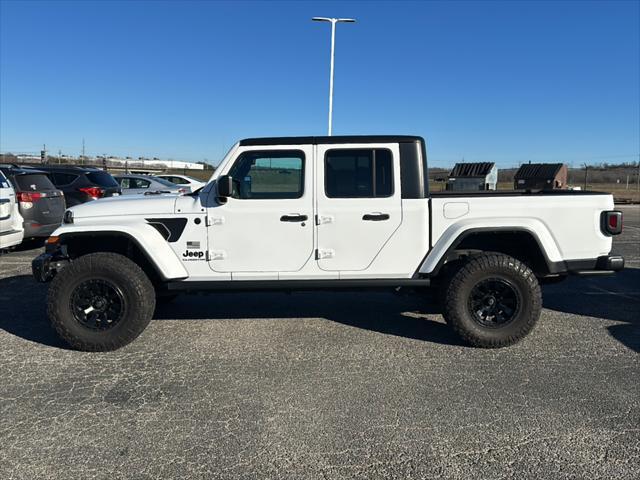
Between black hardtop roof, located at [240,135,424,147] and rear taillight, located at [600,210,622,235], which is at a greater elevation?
black hardtop roof, located at [240,135,424,147]

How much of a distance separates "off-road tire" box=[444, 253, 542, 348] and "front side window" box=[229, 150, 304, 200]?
1.70 metres

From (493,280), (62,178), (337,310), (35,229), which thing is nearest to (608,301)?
(493,280)

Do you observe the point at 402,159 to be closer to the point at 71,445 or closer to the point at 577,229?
the point at 577,229

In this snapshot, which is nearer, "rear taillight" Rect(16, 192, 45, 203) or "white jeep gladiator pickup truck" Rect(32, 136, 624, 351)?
"white jeep gladiator pickup truck" Rect(32, 136, 624, 351)

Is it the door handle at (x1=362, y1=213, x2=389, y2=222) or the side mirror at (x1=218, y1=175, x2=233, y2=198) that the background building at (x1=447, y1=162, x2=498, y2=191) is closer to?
the door handle at (x1=362, y1=213, x2=389, y2=222)

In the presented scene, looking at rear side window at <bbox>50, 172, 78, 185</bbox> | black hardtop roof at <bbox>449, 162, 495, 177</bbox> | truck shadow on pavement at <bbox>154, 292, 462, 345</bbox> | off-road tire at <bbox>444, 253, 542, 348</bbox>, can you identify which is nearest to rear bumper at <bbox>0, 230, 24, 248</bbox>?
rear side window at <bbox>50, 172, 78, 185</bbox>

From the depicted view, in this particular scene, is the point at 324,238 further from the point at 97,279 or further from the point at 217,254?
the point at 97,279

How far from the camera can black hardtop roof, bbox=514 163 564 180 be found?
2574 cm

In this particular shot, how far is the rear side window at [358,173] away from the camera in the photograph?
4434 mm

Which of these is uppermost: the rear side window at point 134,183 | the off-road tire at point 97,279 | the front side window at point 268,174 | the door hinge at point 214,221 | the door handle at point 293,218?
the front side window at point 268,174

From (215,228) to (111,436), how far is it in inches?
78.3

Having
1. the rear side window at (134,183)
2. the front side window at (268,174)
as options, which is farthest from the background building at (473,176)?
the front side window at (268,174)

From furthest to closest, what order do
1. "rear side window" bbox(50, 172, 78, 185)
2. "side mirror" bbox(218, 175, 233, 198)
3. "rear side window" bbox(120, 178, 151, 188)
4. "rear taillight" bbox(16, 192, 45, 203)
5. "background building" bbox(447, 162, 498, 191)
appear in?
"background building" bbox(447, 162, 498, 191) → "rear side window" bbox(120, 178, 151, 188) → "rear side window" bbox(50, 172, 78, 185) → "rear taillight" bbox(16, 192, 45, 203) → "side mirror" bbox(218, 175, 233, 198)

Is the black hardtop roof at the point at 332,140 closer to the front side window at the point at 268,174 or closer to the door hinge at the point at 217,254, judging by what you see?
the front side window at the point at 268,174
